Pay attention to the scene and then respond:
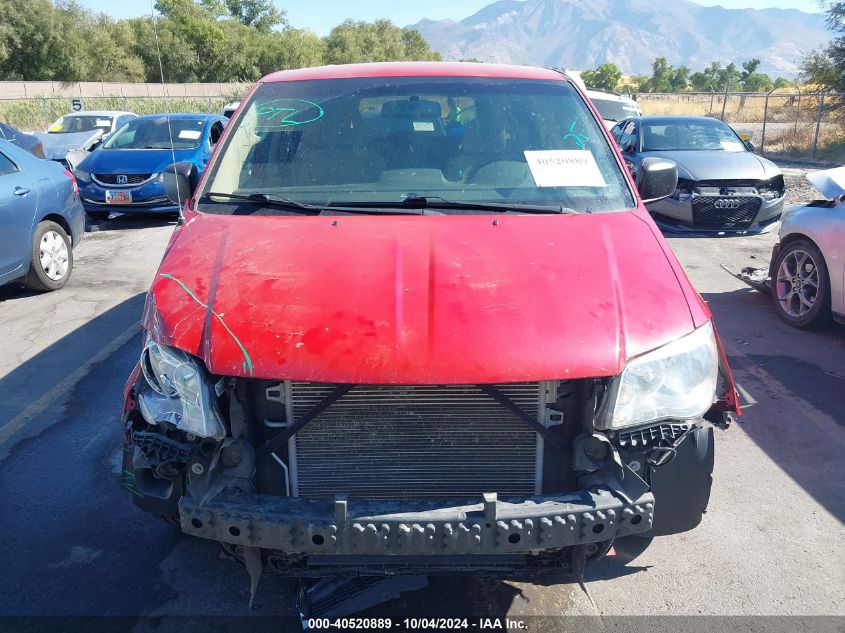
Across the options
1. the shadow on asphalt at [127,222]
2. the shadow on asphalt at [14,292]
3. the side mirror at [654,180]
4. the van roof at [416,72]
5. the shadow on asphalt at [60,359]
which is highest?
the van roof at [416,72]

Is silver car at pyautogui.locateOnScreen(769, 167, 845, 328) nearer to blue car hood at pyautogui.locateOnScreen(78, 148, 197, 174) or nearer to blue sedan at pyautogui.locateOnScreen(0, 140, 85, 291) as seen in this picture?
blue sedan at pyautogui.locateOnScreen(0, 140, 85, 291)

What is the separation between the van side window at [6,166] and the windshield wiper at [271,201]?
4569 mm

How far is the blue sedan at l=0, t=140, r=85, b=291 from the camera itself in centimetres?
659

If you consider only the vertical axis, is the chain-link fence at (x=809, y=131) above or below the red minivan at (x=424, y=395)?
below

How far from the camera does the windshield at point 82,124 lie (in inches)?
664

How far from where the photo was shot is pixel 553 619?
2775 millimetres

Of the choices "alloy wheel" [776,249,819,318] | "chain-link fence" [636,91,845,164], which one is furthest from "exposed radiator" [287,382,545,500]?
"chain-link fence" [636,91,845,164]

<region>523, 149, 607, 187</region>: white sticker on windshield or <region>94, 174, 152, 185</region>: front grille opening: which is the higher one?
<region>523, 149, 607, 187</region>: white sticker on windshield

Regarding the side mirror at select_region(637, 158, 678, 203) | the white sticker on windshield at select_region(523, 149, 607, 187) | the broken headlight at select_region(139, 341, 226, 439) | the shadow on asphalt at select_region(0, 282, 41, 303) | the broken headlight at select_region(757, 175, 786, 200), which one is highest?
the white sticker on windshield at select_region(523, 149, 607, 187)

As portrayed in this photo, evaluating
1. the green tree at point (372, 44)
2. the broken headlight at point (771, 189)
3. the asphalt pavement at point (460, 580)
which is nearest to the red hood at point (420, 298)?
the asphalt pavement at point (460, 580)

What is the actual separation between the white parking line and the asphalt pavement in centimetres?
1

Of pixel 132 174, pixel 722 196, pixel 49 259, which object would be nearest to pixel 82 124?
pixel 132 174

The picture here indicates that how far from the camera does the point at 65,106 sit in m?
33.5

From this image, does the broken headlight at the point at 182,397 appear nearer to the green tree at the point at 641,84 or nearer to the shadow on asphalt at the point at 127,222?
the shadow on asphalt at the point at 127,222
